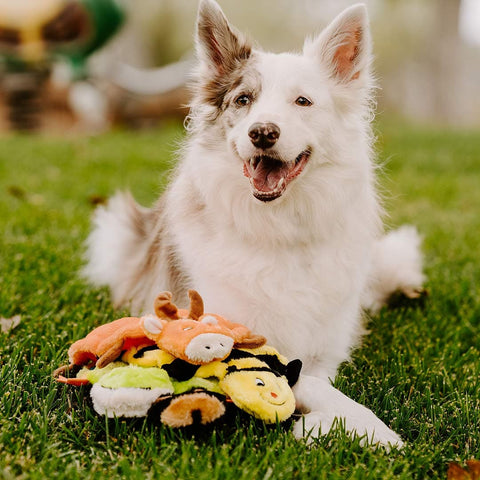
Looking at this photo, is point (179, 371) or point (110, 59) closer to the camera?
point (179, 371)

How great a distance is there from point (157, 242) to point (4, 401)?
145 centimetres

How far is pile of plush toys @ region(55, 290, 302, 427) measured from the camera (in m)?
2.15

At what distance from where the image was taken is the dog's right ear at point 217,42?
3.02 metres

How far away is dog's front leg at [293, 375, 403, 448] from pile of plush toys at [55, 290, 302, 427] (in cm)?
10

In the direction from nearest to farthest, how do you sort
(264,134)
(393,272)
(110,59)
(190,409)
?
(190,409)
(264,134)
(393,272)
(110,59)

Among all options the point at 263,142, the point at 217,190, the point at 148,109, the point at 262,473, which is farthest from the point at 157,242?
the point at 148,109

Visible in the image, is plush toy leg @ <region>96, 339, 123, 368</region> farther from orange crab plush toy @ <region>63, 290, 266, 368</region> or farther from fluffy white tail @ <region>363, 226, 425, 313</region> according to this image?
fluffy white tail @ <region>363, 226, 425, 313</region>

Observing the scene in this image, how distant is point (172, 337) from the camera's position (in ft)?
7.52

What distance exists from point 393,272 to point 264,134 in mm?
1788

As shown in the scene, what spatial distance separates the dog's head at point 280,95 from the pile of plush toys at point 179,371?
0.74 metres

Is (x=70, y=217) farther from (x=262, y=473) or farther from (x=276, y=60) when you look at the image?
(x=262, y=473)

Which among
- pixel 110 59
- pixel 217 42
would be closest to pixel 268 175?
pixel 217 42

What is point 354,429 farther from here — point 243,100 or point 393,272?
point 393,272

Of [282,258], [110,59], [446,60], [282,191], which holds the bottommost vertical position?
[110,59]
